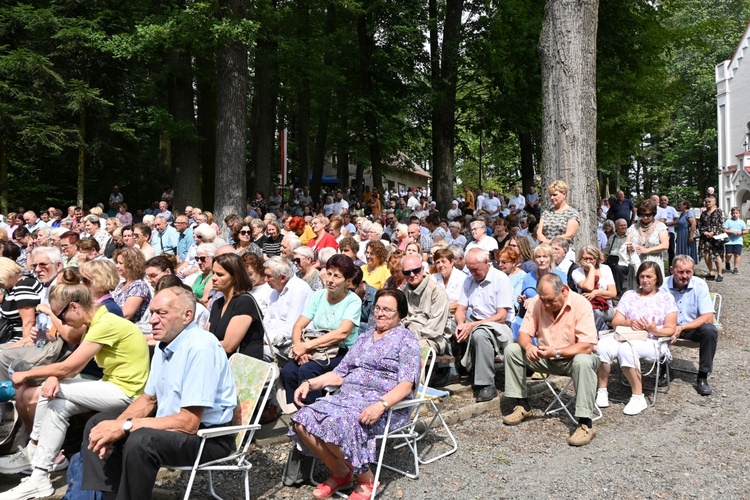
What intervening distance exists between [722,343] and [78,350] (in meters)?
7.65

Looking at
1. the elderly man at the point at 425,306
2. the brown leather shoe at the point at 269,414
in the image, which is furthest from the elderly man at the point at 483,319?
the brown leather shoe at the point at 269,414

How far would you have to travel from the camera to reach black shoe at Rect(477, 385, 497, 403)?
6.27 m

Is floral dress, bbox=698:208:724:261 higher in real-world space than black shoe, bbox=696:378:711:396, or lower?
higher

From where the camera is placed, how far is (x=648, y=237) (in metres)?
9.41

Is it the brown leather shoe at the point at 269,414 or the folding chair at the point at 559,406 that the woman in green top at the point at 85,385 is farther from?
the folding chair at the point at 559,406

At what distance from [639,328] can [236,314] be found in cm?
385

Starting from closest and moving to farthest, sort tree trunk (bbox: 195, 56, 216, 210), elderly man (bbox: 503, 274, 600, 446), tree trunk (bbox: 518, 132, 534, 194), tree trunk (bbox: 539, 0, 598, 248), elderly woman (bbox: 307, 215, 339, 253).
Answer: elderly man (bbox: 503, 274, 600, 446)
tree trunk (bbox: 539, 0, 598, 248)
elderly woman (bbox: 307, 215, 339, 253)
tree trunk (bbox: 195, 56, 216, 210)
tree trunk (bbox: 518, 132, 534, 194)

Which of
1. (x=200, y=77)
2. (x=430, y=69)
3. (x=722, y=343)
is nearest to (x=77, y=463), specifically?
(x=722, y=343)

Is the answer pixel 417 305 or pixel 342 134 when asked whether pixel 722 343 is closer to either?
pixel 417 305

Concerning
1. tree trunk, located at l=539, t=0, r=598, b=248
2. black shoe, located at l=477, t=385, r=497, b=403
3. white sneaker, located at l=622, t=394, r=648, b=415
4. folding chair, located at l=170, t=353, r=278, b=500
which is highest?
tree trunk, located at l=539, t=0, r=598, b=248

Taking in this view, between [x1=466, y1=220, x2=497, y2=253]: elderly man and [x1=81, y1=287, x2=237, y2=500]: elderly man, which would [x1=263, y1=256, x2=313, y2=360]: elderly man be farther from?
[x1=466, y1=220, x2=497, y2=253]: elderly man

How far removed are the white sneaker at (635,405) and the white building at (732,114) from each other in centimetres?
3752

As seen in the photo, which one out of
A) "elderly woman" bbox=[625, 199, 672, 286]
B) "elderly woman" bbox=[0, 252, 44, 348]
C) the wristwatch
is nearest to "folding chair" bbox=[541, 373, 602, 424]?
the wristwatch

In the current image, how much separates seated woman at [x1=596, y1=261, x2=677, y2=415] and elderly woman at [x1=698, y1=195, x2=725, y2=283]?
8767mm
